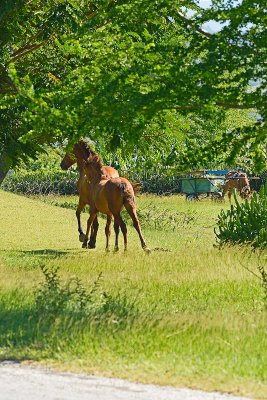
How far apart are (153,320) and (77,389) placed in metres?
2.94

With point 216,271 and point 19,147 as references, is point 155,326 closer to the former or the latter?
point 216,271

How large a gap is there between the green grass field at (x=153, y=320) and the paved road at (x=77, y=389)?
260 millimetres

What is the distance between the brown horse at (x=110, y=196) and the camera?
25891 millimetres

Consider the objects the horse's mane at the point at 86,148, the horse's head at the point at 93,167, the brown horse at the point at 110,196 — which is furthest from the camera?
the horse's head at the point at 93,167

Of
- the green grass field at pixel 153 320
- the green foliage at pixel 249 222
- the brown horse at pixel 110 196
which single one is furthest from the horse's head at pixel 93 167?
the green grass field at pixel 153 320

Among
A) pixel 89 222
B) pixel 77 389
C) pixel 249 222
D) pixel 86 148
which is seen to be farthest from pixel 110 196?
pixel 77 389

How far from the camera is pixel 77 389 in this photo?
8695 millimetres

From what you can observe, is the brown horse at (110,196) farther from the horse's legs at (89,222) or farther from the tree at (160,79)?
the tree at (160,79)

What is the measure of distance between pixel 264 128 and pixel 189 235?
20.5 m

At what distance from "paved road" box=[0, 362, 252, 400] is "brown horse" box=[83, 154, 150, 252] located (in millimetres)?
15736

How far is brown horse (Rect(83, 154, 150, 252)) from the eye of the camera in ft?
84.9

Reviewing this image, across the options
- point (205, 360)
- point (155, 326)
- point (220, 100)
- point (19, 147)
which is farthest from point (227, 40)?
point (19, 147)

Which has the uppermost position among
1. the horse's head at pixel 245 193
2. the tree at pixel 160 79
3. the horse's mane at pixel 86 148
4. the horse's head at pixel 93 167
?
the tree at pixel 160 79

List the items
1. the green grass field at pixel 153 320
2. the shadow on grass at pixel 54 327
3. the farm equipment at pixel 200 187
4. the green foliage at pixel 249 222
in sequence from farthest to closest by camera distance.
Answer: the farm equipment at pixel 200 187 → the green foliage at pixel 249 222 → the shadow on grass at pixel 54 327 → the green grass field at pixel 153 320
